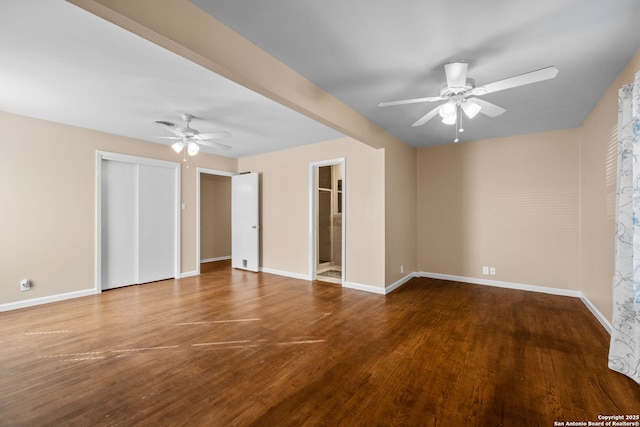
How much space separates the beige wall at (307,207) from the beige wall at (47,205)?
2.70 metres

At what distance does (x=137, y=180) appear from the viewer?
4.79 metres

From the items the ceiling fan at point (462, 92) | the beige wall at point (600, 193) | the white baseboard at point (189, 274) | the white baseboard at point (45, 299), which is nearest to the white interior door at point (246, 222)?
the white baseboard at point (189, 274)

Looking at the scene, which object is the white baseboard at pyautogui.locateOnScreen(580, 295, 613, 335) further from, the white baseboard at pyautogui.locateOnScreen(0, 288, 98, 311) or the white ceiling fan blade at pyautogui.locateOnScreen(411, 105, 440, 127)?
the white baseboard at pyautogui.locateOnScreen(0, 288, 98, 311)

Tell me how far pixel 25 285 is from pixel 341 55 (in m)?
4.90

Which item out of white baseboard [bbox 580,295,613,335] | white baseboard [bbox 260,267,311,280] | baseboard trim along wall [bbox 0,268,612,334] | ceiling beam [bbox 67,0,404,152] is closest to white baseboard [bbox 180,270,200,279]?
baseboard trim along wall [bbox 0,268,612,334]

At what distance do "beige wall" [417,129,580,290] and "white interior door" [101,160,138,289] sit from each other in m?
5.29

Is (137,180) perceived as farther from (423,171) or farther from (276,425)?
(423,171)

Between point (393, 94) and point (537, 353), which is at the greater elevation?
point (393, 94)

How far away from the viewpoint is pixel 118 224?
4.59 m

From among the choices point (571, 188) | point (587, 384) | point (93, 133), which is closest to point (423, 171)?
point (571, 188)

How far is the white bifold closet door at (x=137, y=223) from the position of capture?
448 centimetres

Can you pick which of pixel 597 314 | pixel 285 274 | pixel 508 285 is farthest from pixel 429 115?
pixel 285 274

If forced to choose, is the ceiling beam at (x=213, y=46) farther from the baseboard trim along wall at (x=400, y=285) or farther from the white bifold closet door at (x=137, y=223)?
the white bifold closet door at (x=137, y=223)

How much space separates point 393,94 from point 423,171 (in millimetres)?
2837
